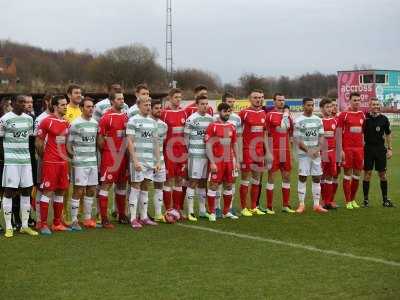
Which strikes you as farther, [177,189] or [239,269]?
[177,189]

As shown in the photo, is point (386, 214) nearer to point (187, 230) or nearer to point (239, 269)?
point (187, 230)

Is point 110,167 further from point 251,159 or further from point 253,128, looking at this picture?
point 253,128

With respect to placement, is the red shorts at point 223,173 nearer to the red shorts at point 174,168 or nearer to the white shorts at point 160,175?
the red shorts at point 174,168

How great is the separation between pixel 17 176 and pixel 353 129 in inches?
252

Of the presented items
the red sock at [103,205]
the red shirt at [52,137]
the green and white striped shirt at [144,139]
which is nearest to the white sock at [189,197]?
the green and white striped shirt at [144,139]

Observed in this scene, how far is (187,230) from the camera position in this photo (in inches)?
379

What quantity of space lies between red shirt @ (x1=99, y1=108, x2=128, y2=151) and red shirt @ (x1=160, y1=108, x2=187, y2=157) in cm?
88

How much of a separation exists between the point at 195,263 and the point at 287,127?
513 cm

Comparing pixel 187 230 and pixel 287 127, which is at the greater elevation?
pixel 287 127

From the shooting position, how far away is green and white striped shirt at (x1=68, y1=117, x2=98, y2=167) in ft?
31.7

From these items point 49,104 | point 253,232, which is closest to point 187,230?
point 253,232

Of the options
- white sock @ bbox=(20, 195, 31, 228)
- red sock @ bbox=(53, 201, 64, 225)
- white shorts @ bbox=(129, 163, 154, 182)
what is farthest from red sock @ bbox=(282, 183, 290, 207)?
white sock @ bbox=(20, 195, 31, 228)

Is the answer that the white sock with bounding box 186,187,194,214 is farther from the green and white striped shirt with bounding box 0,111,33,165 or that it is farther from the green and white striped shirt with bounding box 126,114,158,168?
the green and white striped shirt with bounding box 0,111,33,165

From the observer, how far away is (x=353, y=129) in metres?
12.1
